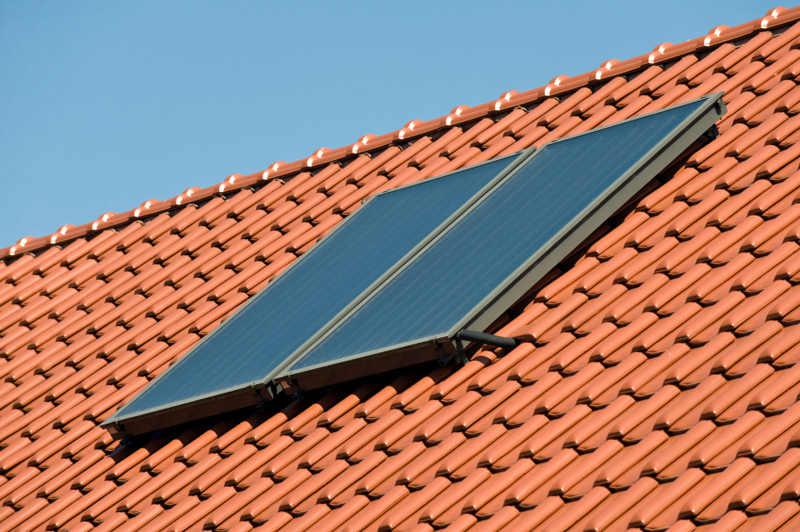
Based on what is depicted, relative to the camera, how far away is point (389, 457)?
6.29 meters

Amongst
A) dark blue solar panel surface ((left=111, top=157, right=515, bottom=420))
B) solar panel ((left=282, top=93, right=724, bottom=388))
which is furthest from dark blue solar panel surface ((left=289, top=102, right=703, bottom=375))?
dark blue solar panel surface ((left=111, top=157, right=515, bottom=420))

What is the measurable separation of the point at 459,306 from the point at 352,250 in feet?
6.11

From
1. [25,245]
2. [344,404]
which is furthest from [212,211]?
[344,404]

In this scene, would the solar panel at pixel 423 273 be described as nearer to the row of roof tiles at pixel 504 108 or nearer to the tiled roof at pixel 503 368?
the tiled roof at pixel 503 368

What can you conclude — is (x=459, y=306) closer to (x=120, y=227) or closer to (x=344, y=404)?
(x=344, y=404)

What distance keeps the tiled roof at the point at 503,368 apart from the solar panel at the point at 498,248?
0.26m

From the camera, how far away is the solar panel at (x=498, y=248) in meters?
6.51

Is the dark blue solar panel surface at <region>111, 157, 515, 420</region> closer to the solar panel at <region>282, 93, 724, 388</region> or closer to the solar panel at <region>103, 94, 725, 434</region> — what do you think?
the solar panel at <region>103, 94, 725, 434</region>

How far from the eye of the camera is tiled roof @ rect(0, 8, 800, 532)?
5.17 meters

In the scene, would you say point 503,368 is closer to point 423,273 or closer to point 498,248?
point 498,248

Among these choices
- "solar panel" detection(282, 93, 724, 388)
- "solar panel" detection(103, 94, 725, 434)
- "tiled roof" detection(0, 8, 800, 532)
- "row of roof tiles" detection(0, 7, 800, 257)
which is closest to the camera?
"tiled roof" detection(0, 8, 800, 532)

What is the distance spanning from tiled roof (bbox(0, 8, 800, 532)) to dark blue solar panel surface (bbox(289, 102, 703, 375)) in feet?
1.11

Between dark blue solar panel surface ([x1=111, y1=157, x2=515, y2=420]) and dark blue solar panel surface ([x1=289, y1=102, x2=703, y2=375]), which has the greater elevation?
dark blue solar panel surface ([x1=111, y1=157, x2=515, y2=420])

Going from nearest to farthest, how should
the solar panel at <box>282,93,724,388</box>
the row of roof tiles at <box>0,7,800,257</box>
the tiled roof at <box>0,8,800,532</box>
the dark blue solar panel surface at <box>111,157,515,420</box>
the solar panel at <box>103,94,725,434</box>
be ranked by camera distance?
1. the tiled roof at <box>0,8,800,532</box>
2. the solar panel at <box>282,93,724,388</box>
3. the solar panel at <box>103,94,725,434</box>
4. the dark blue solar panel surface at <box>111,157,515,420</box>
5. the row of roof tiles at <box>0,7,800,257</box>
